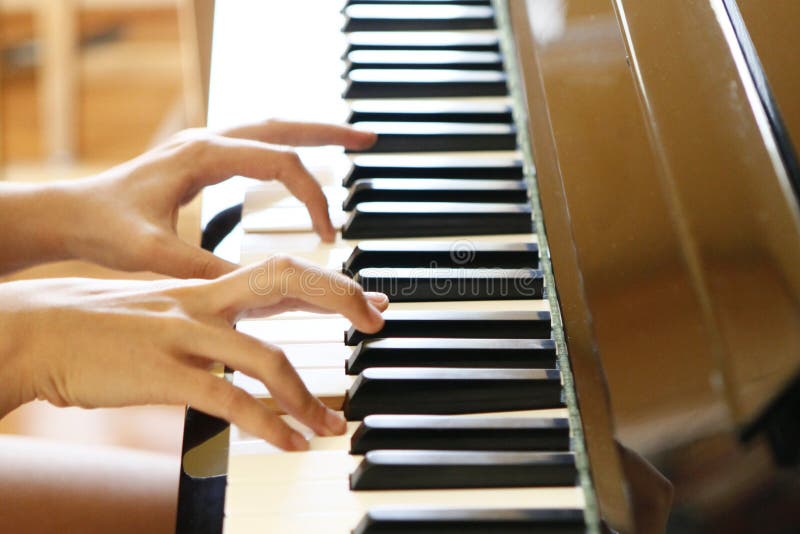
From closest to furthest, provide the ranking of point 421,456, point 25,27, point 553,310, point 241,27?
point 421,456, point 553,310, point 241,27, point 25,27

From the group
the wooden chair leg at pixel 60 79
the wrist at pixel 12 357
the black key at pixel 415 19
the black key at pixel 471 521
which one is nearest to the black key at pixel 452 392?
the black key at pixel 471 521

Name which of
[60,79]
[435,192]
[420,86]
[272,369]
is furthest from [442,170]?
[60,79]

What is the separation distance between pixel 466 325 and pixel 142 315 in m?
0.31

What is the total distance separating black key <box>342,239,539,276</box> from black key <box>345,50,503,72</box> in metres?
0.32

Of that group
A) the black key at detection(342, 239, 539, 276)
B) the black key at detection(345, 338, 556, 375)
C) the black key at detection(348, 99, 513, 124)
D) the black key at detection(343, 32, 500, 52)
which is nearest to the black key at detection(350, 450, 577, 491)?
the black key at detection(345, 338, 556, 375)

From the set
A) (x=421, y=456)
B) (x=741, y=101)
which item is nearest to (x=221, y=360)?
(x=421, y=456)

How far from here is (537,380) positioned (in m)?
0.81

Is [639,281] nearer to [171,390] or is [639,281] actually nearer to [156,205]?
[171,390]

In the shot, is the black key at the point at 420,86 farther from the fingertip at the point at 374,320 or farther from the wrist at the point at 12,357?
the wrist at the point at 12,357

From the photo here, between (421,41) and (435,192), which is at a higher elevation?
(421,41)

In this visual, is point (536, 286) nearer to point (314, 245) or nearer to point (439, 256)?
point (439, 256)

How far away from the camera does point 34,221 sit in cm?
104

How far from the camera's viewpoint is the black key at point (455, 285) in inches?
35.6

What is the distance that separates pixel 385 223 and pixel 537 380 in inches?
10.6
